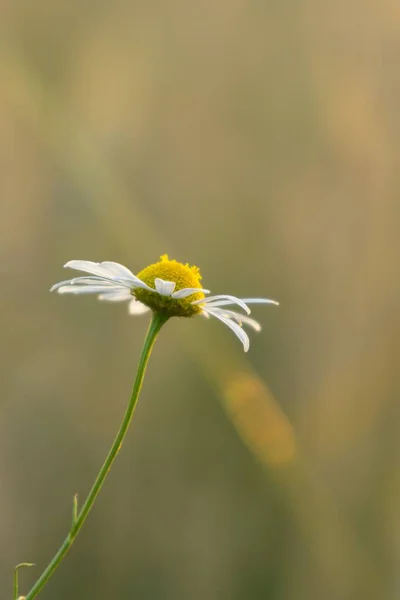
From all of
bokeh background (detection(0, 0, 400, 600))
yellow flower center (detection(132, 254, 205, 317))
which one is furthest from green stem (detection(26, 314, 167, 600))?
bokeh background (detection(0, 0, 400, 600))

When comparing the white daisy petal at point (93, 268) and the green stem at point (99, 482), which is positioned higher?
the white daisy petal at point (93, 268)

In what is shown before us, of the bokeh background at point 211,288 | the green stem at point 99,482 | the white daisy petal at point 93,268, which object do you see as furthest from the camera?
the bokeh background at point 211,288

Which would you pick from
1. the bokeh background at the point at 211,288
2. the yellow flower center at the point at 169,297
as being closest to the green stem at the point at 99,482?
the yellow flower center at the point at 169,297

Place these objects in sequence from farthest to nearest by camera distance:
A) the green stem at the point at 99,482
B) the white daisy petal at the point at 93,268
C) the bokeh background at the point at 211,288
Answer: the bokeh background at the point at 211,288 → the white daisy petal at the point at 93,268 → the green stem at the point at 99,482

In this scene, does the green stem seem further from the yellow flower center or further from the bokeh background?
the bokeh background

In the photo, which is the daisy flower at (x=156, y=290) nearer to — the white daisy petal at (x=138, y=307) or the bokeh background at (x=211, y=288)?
the white daisy petal at (x=138, y=307)

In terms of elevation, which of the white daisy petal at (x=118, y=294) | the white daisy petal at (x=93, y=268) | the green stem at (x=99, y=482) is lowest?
the green stem at (x=99, y=482)

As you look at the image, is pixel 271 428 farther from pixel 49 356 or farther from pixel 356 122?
pixel 356 122
